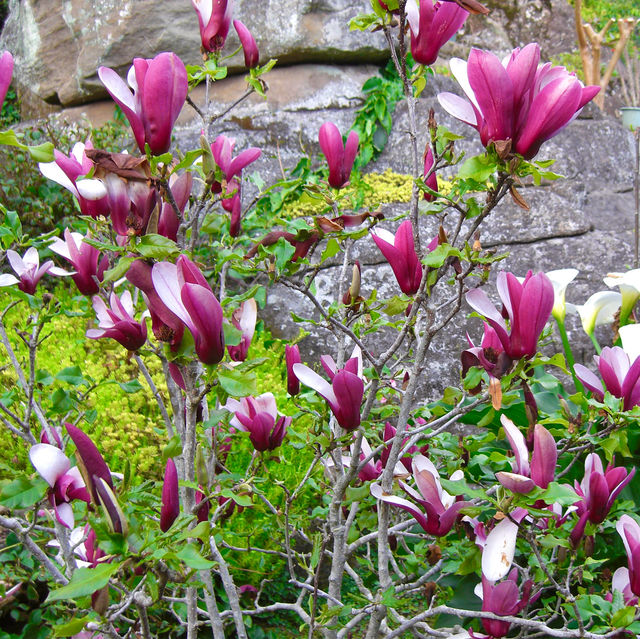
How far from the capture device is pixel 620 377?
1.12 metres

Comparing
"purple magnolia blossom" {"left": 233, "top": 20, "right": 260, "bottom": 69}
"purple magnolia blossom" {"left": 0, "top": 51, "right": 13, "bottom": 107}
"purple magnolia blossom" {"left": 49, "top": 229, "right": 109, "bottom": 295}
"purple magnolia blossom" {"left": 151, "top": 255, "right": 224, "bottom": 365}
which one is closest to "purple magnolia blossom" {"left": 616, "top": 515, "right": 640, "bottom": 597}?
"purple magnolia blossom" {"left": 151, "top": 255, "right": 224, "bottom": 365}

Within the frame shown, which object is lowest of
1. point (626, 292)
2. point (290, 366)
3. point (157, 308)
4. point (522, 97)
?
point (626, 292)

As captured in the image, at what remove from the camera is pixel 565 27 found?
7.38 m

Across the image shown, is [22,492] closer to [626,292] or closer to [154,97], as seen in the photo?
[154,97]

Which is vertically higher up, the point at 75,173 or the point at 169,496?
the point at 75,173

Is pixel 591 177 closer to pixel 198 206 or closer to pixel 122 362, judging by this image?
pixel 122 362

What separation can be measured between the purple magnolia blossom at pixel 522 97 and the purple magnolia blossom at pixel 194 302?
1.43ft

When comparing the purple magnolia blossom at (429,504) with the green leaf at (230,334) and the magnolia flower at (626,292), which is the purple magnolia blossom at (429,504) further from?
the magnolia flower at (626,292)

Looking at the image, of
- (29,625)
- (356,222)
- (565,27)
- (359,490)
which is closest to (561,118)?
(356,222)

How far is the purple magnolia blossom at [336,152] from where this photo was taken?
4.63ft

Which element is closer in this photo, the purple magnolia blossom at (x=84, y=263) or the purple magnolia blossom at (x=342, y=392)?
the purple magnolia blossom at (x=342, y=392)

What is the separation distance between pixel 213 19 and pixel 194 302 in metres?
0.81

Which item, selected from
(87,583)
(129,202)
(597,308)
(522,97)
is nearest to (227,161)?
(129,202)

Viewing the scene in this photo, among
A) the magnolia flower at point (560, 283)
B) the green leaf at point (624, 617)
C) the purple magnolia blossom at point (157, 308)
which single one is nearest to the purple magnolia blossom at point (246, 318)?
the purple magnolia blossom at point (157, 308)
